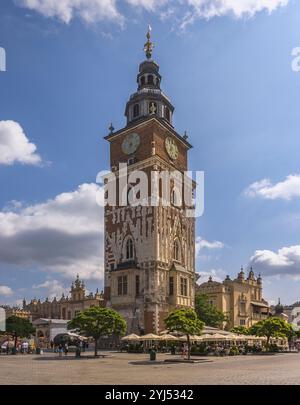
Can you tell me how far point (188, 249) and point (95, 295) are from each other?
36080 millimetres

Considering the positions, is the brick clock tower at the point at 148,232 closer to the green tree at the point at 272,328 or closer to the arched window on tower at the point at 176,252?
the arched window on tower at the point at 176,252

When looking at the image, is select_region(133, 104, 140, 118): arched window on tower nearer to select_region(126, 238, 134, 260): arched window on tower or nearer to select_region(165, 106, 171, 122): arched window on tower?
select_region(165, 106, 171, 122): arched window on tower

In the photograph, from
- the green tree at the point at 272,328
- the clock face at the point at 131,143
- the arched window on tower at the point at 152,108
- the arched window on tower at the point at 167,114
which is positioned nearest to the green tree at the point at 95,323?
the green tree at the point at 272,328

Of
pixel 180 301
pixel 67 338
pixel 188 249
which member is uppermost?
pixel 188 249

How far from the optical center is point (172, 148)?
68.3 m

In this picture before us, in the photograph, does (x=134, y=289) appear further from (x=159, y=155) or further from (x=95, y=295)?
(x=95, y=295)

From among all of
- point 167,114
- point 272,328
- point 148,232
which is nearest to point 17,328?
point 148,232

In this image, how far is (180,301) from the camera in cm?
6116

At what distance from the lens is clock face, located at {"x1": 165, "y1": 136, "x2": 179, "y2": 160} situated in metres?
67.2

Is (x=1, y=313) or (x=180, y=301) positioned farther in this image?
(x=1, y=313)

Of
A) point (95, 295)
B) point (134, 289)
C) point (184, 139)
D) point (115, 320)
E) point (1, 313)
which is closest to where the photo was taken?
point (115, 320)

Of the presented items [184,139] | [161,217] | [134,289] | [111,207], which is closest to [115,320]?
[134,289]

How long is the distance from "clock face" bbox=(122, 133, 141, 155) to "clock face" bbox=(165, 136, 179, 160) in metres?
4.11

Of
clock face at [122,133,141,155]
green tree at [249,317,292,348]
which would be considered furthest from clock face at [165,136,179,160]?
green tree at [249,317,292,348]
